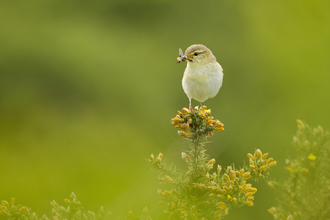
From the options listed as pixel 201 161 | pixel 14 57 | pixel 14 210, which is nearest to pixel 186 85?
pixel 201 161

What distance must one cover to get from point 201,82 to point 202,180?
3.44 feet

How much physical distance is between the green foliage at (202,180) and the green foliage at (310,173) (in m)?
0.31

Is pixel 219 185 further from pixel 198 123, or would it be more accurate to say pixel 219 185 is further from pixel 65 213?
pixel 65 213

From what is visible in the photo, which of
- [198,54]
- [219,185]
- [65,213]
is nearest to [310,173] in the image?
[219,185]

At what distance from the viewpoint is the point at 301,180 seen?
1395 millimetres

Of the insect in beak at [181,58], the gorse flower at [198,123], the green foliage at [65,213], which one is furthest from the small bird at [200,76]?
the green foliage at [65,213]

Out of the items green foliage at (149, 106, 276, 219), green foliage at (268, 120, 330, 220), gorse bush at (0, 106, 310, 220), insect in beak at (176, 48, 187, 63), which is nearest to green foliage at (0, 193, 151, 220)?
gorse bush at (0, 106, 310, 220)

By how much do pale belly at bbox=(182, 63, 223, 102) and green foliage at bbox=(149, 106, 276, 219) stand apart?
654mm

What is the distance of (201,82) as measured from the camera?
269 centimetres

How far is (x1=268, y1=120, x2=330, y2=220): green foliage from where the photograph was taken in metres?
1.29

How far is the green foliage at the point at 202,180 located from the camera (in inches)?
65.1

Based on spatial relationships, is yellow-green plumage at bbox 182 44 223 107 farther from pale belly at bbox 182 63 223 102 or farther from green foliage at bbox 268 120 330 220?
green foliage at bbox 268 120 330 220

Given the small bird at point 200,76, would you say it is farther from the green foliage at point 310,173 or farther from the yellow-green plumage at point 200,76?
the green foliage at point 310,173

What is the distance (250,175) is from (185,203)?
1.39 feet
